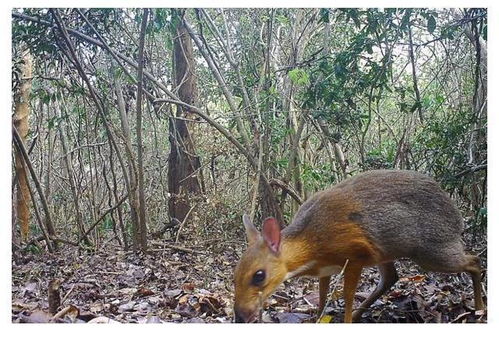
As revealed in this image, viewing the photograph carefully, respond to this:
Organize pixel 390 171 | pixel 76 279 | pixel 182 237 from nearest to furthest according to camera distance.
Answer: pixel 390 171 → pixel 76 279 → pixel 182 237

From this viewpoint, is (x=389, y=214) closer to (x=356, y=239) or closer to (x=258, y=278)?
(x=356, y=239)

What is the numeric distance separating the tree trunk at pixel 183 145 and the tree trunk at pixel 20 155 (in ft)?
2.87

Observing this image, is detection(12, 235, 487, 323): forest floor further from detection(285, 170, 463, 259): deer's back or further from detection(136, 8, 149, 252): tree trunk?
detection(285, 170, 463, 259): deer's back

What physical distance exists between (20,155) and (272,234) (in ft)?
5.40

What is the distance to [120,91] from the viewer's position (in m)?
4.28

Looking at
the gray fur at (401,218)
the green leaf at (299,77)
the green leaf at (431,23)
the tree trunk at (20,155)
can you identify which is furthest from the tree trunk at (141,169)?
the green leaf at (431,23)

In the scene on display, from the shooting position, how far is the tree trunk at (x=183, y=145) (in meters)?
4.14

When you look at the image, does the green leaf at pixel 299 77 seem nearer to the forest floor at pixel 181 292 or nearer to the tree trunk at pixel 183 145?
the tree trunk at pixel 183 145

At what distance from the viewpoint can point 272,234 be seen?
3203 mm

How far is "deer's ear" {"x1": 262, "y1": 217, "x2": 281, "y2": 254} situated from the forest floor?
0.31 meters

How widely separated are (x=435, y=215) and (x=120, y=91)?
7.07ft
